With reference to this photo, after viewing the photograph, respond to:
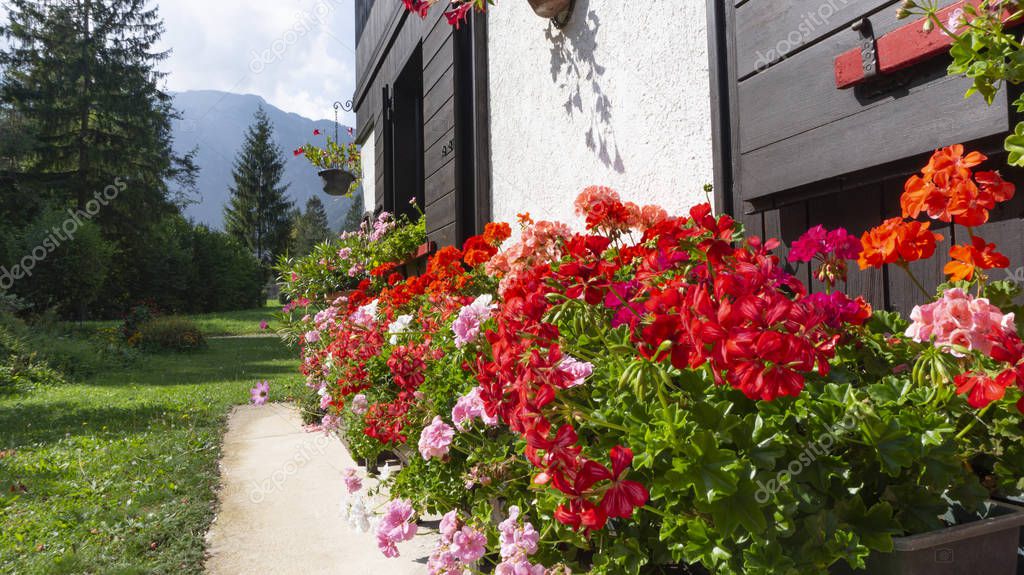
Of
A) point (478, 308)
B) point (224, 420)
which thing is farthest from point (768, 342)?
point (224, 420)

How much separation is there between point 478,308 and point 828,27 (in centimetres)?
124

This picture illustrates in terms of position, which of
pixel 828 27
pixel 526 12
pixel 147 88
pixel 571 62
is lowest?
pixel 828 27

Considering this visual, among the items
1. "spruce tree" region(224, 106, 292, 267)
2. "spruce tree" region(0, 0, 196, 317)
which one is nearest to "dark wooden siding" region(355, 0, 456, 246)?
"spruce tree" region(0, 0, 196, 317)

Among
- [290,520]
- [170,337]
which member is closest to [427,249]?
[290,520]

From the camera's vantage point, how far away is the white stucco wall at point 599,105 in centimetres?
228

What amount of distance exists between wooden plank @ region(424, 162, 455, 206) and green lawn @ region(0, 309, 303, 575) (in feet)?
8.01

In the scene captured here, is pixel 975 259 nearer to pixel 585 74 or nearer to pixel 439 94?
pixel 585 74

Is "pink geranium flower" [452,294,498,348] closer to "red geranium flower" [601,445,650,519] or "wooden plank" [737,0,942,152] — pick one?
"red geranium flower" [601,445,650,519]

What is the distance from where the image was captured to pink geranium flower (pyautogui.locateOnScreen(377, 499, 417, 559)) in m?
1.64

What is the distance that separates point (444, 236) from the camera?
4.71 m

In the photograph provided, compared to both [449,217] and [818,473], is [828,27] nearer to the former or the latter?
[818,473]

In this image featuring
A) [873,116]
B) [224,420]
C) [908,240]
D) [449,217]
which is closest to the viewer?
[908,240]

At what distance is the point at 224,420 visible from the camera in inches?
208

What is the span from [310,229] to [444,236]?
4836cm
